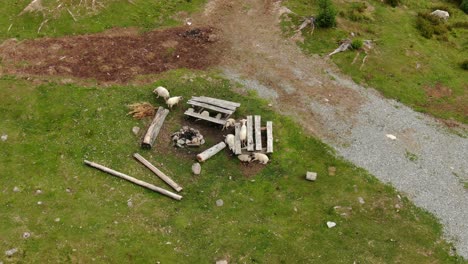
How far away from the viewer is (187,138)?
2700 centimetres

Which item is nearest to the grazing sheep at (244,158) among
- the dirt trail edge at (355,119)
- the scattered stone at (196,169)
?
the scattered stone at (196,169)

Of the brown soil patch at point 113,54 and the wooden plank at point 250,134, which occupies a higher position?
the brown soil patch at point 113,54

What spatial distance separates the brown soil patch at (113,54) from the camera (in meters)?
31.8

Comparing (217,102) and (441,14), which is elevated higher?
(217,102)

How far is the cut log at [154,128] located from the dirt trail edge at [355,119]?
686 cm

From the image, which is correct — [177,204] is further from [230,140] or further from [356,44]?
[356,44]

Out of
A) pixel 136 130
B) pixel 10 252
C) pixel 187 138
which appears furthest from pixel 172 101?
pixel 10 252

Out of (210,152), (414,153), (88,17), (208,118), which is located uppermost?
(88,17)

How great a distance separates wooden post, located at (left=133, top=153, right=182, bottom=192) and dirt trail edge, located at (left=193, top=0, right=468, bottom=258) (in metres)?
10.1

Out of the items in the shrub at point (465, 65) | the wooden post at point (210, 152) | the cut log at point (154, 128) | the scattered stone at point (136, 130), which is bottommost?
the shrub at point (465, 65)

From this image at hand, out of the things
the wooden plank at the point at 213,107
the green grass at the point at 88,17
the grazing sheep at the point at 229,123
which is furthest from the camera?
the green grass at the point at 88,17

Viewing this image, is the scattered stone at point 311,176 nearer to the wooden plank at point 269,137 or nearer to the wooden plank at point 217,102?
the wooden plank at point 269,137

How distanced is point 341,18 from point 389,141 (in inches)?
650

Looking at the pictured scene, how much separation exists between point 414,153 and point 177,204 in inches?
612
